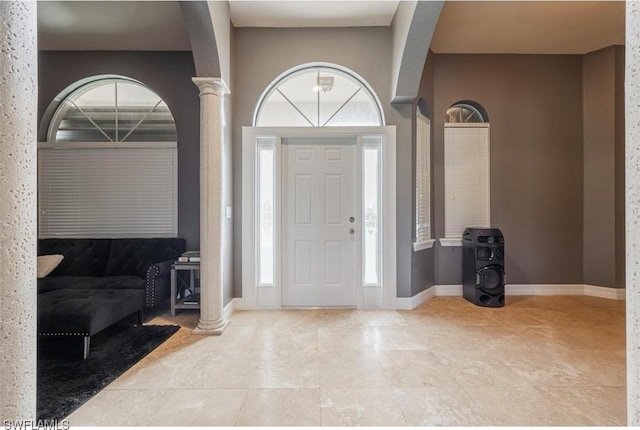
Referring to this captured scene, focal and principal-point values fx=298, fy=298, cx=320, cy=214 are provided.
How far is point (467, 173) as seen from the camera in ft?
13.2

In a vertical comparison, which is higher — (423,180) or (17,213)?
(423,180)

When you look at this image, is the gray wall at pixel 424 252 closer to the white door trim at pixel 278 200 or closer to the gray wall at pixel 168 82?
the white door trim at pixel 278 200

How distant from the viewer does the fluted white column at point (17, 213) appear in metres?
0.91

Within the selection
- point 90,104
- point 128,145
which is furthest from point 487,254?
point 90,104

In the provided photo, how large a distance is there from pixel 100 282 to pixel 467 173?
4.54 meters

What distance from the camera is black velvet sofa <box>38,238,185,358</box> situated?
2293 millimetres

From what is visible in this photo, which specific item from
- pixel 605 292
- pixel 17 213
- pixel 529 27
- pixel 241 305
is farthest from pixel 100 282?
pixel 605 292

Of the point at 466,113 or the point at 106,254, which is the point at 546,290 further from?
the point at 106,254

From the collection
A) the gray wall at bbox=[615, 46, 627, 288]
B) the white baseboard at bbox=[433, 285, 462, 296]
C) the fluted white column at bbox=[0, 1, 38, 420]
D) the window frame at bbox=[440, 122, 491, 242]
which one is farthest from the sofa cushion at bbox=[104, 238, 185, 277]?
the gray wall at bbox=[615, 46, 627, 288]

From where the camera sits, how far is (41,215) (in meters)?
3.66

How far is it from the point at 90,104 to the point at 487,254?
5.28 m

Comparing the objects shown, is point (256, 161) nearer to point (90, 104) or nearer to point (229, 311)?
point (229, 311)

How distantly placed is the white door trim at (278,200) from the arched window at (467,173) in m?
1.09

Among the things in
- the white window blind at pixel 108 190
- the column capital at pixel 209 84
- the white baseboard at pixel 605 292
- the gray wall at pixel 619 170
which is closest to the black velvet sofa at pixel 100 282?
the white window blind at pixel 108 190
